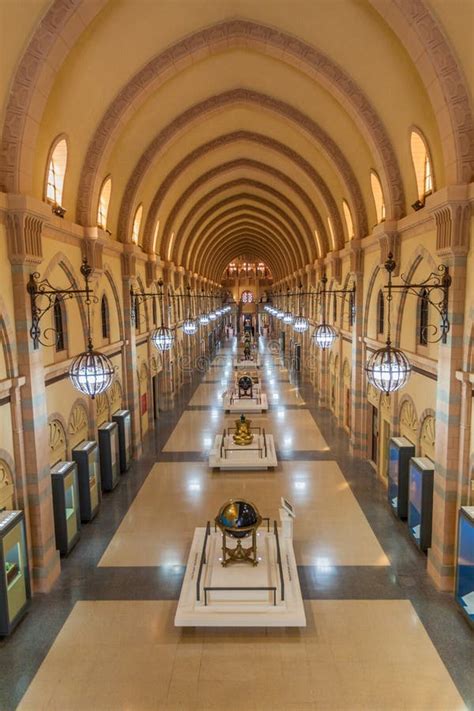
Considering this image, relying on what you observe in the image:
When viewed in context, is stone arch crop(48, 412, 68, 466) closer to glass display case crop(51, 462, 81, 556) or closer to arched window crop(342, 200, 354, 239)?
glass display case crop(51, 462, 81, 556)

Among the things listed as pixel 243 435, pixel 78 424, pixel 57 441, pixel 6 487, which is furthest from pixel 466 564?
pixel 243 435

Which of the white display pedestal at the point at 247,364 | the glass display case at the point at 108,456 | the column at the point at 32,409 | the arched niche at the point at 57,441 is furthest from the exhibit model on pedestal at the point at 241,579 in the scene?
the white display pedestal at the point at 247,364

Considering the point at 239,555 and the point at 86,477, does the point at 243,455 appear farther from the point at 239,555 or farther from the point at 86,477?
the point at 239,555

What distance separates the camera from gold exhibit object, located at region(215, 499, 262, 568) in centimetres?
830

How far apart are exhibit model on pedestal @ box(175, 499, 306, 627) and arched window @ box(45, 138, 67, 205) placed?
7.33m

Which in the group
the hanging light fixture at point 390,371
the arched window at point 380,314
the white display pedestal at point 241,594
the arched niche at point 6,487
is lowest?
the white display pedestal at point 241,594

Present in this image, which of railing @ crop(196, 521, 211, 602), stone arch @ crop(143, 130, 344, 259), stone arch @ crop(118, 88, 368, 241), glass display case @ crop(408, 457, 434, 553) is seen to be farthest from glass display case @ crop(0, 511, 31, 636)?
stone arch @ crop(143, 130, 344, 259)

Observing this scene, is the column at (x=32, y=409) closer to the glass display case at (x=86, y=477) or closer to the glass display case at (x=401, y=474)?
the glass display case at (x=86, y=477)

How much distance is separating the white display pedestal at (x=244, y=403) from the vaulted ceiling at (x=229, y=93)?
768cm

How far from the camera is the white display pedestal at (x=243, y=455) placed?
14594mm

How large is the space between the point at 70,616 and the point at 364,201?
13.2 metres

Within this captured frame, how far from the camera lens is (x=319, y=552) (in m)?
9.84

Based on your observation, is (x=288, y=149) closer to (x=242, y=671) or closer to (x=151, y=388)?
(x=151, y=388)

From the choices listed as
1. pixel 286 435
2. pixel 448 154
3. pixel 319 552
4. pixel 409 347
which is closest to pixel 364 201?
pixel 409 347
